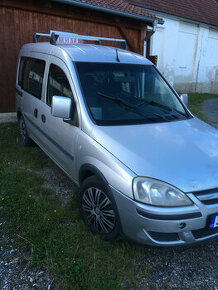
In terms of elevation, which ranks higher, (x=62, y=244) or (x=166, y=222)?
(x=166, y=222)

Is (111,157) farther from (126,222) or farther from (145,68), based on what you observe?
(145,68)

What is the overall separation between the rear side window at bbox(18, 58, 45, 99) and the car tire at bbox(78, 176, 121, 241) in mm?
1852

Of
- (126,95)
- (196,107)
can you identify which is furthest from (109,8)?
(196,107)

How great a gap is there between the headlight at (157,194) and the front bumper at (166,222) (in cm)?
4

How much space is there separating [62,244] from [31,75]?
291 cm

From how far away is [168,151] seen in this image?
7.75 feet

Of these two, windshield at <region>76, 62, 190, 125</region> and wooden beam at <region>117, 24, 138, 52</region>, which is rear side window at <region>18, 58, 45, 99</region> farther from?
wooden beam at <region>117, 24, 138, 52</region>

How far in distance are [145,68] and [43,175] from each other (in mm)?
2214

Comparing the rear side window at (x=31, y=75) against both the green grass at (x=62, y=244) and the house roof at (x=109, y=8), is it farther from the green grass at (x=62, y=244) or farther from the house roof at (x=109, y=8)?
the house roof at (x=109, y=8)

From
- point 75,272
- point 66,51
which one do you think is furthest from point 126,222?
point 66,51

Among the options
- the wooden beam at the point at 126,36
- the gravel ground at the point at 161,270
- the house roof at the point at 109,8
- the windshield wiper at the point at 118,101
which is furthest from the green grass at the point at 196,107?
the gravel ground at the point at 161,270

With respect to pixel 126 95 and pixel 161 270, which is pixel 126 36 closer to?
pixel 126 95

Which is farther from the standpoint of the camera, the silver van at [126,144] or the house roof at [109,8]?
the house roof at [109,8]

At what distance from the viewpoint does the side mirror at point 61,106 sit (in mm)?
2691
